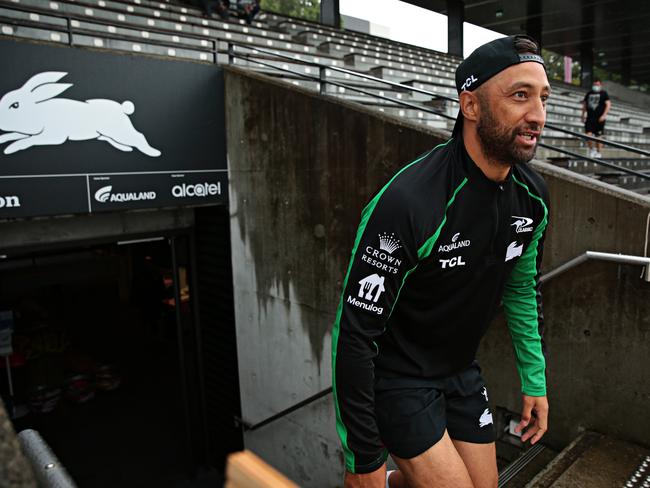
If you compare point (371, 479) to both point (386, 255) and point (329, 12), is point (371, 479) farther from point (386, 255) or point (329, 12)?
point (329, 12)

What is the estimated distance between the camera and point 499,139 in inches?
66.7

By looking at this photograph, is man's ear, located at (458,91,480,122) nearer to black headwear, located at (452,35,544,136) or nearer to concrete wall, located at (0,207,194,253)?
black headwear, located at (452,35,544,136)

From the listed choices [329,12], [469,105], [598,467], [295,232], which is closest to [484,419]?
[469,105]

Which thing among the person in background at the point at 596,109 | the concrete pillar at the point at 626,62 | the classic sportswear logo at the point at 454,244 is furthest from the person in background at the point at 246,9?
the concrete pillar at the point at 626,62

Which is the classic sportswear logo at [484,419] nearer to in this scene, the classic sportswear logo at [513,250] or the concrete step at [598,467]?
the classic sportswear logo at [513,250]

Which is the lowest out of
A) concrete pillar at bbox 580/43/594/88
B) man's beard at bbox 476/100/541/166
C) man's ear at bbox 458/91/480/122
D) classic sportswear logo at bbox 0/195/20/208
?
classic sportswear logo at bbox 0/195/20/208

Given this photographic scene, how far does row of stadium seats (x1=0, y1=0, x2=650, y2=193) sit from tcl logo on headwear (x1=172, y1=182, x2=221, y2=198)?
1669mm

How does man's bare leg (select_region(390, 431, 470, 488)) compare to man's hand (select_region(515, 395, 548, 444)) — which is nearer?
man's bare leg (select_region(390, 431, 470, 488))

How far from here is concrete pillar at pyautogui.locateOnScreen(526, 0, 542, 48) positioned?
55.4 feet

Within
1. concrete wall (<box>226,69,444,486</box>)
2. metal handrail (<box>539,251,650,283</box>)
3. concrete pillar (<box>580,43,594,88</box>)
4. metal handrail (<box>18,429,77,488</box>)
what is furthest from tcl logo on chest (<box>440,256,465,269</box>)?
concrete pillar (<box>580,43,594,88</box>)

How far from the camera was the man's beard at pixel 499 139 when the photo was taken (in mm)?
1679

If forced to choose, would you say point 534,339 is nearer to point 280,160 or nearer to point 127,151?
point 280,160

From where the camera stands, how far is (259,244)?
6.29 meters

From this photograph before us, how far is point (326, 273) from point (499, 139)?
3.95 m
